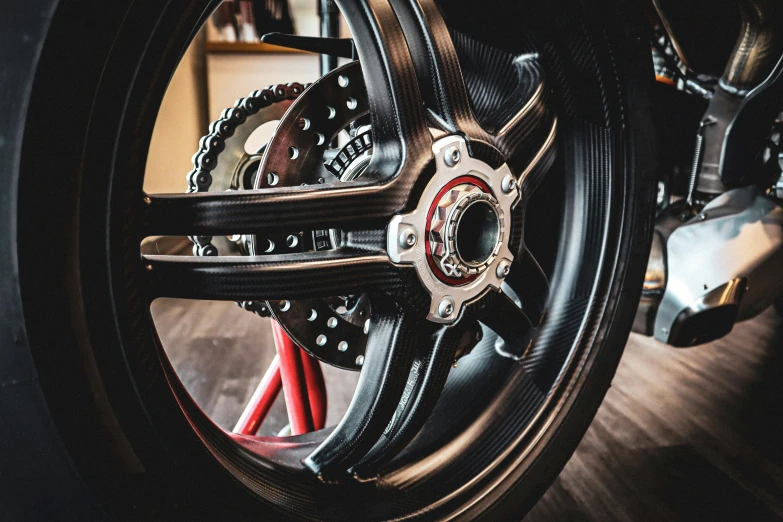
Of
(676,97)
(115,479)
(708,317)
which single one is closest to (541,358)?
(708,317)

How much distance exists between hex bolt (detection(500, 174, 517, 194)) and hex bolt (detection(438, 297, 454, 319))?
118mm

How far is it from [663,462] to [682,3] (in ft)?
2.36

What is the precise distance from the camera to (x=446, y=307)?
1.79 ft

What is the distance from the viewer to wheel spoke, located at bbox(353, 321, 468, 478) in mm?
580

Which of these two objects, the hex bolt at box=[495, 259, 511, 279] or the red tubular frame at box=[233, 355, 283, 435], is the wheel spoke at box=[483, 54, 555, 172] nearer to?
the hex bolt at box=[495, 259, 511, 279]

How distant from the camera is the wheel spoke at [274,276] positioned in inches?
15.8

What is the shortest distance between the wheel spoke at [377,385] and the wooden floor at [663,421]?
0.38m

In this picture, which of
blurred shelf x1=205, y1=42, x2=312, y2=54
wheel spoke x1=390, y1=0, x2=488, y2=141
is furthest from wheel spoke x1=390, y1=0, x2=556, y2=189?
blurred shelf x1=205, y1=42, x2=312, y2=54

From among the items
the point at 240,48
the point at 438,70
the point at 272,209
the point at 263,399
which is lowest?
the point at 263,399

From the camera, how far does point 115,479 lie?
0.35 metres

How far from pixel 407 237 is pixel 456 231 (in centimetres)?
5

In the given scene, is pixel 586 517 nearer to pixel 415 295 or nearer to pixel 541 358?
pixel 541 358

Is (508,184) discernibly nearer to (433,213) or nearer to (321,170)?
(433,213)

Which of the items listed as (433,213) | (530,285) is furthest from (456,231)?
(530,285)
